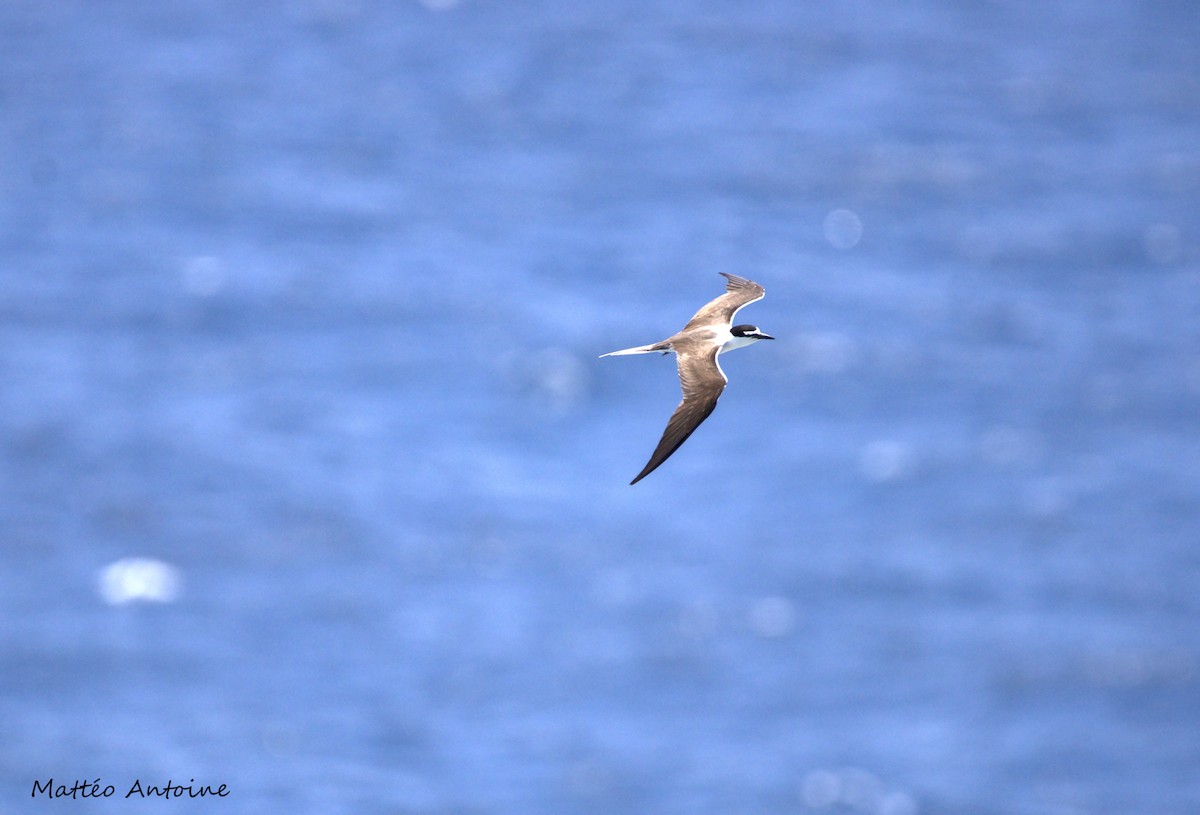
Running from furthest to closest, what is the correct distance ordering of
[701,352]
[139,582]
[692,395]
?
[139,582]
[701,352]
[692,395]

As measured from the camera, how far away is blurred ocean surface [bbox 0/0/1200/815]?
356 ft

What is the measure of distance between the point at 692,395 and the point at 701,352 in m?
2.23

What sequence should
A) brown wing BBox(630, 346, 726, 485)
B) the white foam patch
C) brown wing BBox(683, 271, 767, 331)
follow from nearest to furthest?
1. brown wing BBox(630, 346, 726, 485)
2. brown wing BBox(683, 271, 767, 331)
3. the white foam patch

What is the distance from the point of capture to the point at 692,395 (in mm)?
25891

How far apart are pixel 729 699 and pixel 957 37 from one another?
11659cm

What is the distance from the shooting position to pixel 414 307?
15562 centimetres

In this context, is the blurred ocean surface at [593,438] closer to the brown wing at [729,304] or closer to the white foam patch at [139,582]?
the white foam patch at [139,582]

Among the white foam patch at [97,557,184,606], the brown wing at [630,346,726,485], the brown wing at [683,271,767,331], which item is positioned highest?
the white foam patch at [97,557,184,606]

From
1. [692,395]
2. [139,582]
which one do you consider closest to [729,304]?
[692,395]

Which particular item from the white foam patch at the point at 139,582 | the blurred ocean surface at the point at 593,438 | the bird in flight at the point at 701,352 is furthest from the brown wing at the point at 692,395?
the white foam patch at the point at 139,582

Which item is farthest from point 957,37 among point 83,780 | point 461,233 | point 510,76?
Answer: point 83,780

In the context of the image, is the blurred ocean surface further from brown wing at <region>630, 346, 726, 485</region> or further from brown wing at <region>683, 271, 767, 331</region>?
brown wing at <region>630, 346, 726, 485</region>

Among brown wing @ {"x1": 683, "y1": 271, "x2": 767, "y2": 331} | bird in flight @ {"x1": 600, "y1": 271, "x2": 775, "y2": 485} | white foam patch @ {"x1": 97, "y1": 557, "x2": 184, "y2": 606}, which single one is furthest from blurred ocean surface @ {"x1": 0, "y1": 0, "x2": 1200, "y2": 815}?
bird in flight @ {"x1": 600, "y1": 271, "x2": 775, "y2": 485}

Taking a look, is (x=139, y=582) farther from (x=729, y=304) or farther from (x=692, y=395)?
(x=692, y=395)
